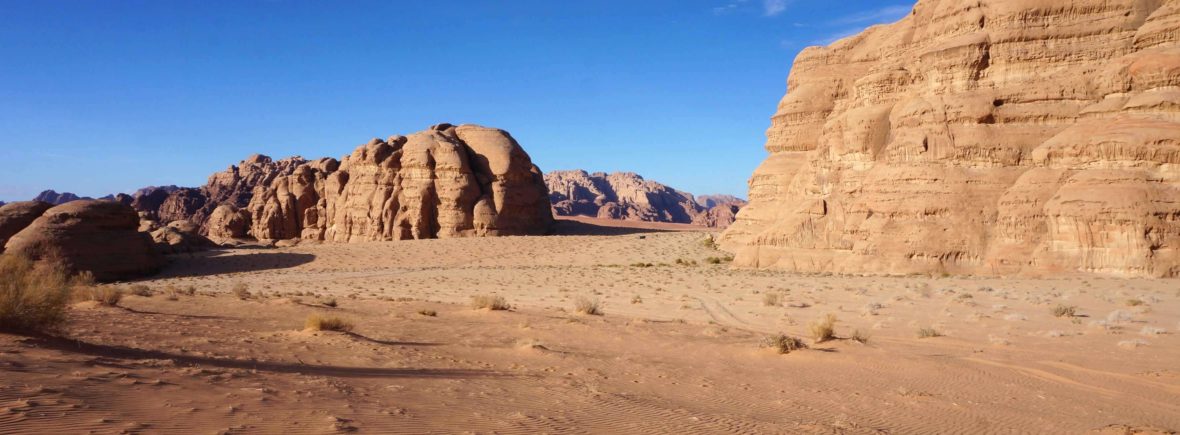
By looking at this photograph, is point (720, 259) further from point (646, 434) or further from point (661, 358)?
point (646, 434)

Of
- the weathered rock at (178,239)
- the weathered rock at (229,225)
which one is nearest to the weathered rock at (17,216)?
the weathered rock at (178,239)

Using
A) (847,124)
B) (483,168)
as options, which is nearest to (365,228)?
(483,168)

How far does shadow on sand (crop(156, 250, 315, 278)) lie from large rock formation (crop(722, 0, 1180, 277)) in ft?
90.1

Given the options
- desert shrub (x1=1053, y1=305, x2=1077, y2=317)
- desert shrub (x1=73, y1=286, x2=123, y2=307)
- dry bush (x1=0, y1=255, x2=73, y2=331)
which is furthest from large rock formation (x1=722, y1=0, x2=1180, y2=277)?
dry bush (x1=0, y1=255, x2=73, y2=331)

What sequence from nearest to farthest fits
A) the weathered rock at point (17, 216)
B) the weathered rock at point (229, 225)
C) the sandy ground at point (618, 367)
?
the sandy ground at point (618, 367) → the weathered rock at point (17, 216) → the weathered rock at point (229, 225)

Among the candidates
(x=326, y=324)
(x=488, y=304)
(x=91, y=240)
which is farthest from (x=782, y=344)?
(x=91, y=240)

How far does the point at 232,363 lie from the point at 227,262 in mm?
36417

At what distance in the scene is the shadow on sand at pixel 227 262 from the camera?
36.9 meters

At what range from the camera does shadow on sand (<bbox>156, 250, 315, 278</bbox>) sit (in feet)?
121

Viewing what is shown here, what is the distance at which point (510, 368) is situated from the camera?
9.19 m

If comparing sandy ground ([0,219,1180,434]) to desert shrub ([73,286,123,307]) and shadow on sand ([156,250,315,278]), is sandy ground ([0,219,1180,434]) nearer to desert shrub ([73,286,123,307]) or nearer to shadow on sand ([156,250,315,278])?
desert shrub ([73,286,123,307])

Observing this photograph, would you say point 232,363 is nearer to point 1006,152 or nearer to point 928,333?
point 928,333

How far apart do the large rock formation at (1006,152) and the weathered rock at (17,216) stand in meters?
37.5

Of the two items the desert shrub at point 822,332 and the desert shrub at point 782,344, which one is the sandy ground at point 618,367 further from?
the desert shrub at point 822,332
